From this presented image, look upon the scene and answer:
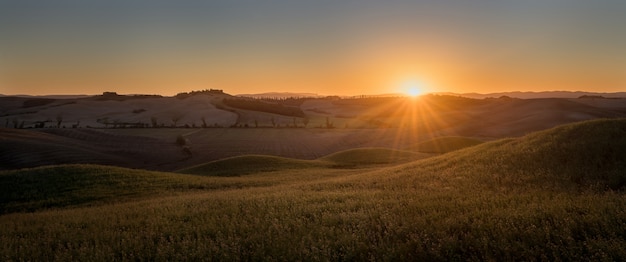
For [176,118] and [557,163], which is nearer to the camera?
[557,163]

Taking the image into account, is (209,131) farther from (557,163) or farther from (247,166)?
(557,163)

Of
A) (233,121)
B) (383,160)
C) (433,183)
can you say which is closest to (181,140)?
(233,121)

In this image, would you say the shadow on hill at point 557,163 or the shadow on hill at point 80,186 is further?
the shadow on hill at point 80,186

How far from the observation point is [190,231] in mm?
10727

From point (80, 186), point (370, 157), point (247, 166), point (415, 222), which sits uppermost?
point (415, 222)

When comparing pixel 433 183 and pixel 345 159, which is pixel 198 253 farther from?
pixel 345 159

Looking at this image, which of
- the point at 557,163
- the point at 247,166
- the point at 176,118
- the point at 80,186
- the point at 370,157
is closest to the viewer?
the point at 557,163

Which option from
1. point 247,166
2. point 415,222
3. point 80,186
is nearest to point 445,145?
point 247,166

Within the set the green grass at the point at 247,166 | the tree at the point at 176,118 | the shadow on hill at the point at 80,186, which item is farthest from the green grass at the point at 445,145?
the tree at the point at 176,118

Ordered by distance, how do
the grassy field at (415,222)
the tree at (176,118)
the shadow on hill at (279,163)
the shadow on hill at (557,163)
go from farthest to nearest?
the tree at (176,118) < the shadow on hill at (279,163) < the shadow on hill at (557,163) < the grassy field at (415,222)

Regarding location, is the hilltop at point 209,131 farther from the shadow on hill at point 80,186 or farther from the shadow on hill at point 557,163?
the shadow on hill at point 557,163

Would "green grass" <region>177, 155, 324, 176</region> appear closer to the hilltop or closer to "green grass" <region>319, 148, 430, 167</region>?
"green grass" <region>319, 148, 430, 167</region>

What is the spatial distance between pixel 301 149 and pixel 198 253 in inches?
3219

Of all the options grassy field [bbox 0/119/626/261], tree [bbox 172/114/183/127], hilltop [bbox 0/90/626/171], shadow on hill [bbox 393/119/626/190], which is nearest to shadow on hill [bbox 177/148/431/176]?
hilltop [bbox 0/90/626/171]
